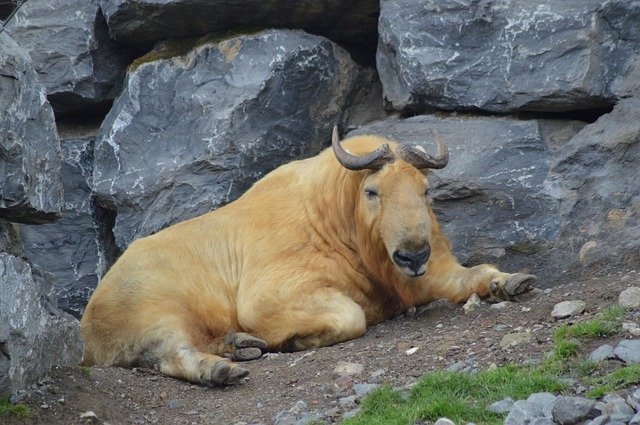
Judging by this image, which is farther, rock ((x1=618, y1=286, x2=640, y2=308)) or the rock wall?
the rock wall

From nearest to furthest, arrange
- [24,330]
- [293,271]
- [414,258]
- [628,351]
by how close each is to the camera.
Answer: [628,351] < [24,330] < [414,258] < [293,271]

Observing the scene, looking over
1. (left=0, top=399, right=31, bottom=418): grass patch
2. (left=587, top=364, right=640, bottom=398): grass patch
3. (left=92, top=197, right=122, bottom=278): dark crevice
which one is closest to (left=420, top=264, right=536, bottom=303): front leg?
(left=587, top=364, right=640, bottom=398): grass patch

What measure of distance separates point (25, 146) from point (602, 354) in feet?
13.5

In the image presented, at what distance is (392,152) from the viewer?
10633mm

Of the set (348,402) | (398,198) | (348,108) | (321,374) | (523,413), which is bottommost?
(321,374)

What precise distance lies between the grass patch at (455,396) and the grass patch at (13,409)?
211 cm

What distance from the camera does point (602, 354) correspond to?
7652 mm

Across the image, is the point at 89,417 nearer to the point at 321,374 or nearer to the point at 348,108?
the point at 321,374

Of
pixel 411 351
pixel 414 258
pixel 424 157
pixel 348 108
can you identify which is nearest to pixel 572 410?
pixel 411 351

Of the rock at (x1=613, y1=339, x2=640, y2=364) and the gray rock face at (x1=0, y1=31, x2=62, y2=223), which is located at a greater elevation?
the gray rock face at (x1=0, y1=31, x2=62, y2=223)

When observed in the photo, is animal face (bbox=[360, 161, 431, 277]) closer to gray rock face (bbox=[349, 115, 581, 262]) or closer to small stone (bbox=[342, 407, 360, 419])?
gray rock face (bbox=[349, 115, 581, 262])

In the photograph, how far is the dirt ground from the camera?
8.26 m

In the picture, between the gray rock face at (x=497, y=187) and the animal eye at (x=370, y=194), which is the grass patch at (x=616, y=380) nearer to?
the animal eye at (x=370, y=194)

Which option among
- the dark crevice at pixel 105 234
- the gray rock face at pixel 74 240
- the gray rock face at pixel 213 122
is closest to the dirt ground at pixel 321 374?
the gray rock face at pixel 213 122
